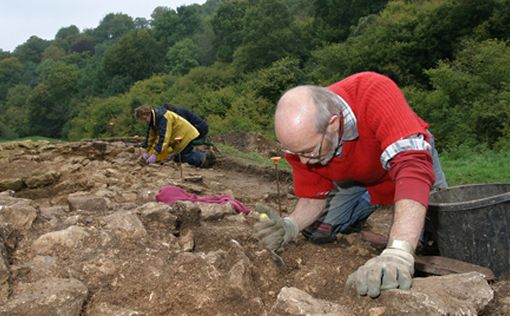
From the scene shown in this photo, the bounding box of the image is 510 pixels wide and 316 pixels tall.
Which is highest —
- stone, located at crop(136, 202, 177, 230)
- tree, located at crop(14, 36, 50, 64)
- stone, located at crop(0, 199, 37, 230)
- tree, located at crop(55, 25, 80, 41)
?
tree, located at crop(55, 25, 80, 41)

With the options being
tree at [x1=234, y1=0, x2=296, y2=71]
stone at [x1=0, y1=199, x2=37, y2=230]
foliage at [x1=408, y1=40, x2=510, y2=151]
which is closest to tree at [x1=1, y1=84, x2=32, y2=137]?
tree at [x1=234, y1=0, x2=296, y2=71]

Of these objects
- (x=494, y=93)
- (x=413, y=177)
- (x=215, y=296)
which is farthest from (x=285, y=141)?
(x=494, y=93)

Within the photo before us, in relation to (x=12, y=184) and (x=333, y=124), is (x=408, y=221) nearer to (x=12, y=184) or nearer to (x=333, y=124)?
(x=333, y=124)

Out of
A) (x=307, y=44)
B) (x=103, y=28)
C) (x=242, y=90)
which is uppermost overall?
(x=103, y=28)

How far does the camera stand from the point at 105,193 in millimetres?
4555

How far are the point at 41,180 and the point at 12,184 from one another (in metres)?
0.34

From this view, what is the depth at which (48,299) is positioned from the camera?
6.25 ft

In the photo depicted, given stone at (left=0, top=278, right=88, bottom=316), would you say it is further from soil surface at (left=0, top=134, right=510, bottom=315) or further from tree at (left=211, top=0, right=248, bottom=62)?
tree at (left=211, top=0, right=248, bottom=62)

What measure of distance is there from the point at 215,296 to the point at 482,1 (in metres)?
18.1

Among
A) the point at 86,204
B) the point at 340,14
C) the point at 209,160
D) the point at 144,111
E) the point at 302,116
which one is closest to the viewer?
the point at 302,116

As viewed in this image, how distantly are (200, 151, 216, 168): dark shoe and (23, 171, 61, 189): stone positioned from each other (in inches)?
111

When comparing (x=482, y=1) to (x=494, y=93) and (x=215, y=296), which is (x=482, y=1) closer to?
(x=494, y=93)

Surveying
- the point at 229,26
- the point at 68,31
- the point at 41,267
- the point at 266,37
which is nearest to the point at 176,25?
the point at 229,26

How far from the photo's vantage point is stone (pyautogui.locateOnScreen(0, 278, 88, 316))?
1.87 m
